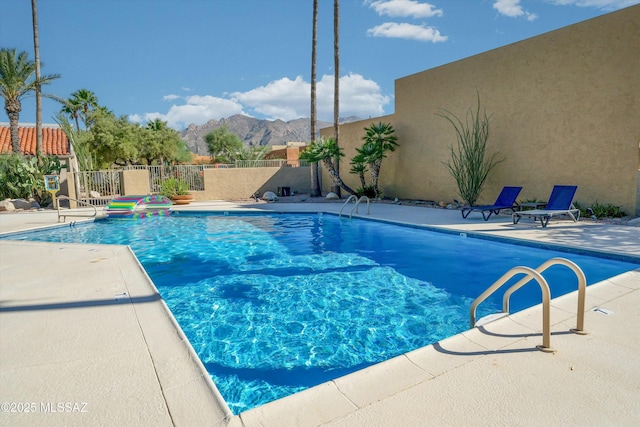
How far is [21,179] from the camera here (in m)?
16.6

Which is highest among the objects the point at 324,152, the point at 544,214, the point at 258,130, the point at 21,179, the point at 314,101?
the point at 258,130

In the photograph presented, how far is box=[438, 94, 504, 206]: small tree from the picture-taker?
12.0 metres

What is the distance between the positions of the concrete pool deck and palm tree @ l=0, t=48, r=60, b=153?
19.8 metres

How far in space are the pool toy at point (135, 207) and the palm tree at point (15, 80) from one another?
9.13 metres

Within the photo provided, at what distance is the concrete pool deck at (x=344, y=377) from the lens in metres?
2.13

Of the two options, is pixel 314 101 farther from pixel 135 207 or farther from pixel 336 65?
pixel 135 207

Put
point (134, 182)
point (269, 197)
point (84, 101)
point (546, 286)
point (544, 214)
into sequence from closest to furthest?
1. point (546, 286)
2. point (544, 214)
3. point (134, 182)
4. point (269, 197)
5. point (84, 101)

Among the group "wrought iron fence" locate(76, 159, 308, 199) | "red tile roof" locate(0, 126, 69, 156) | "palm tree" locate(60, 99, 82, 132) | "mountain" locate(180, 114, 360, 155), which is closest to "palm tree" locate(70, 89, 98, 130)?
"palm tree" locate(60, 99, 82, 132)

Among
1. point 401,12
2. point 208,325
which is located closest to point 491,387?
point 208,325

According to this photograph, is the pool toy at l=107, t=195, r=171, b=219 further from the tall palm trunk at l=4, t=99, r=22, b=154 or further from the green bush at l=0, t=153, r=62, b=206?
the tall palm trunk at l=4, t=99, r=22, b=154

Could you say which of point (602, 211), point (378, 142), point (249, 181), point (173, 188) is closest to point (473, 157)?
point (602, 211)

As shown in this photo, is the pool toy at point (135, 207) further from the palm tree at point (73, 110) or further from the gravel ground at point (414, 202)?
the palm tree at point (73, 110)

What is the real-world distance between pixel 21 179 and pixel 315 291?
1705cm

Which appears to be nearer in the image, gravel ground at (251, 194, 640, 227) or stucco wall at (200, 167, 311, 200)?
gravel ground at (251, 194, 640, 227)
